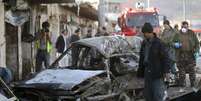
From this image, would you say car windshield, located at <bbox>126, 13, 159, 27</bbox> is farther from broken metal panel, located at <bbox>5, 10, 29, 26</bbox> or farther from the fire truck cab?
broken metal panel, located at <bbox>5, 10, 29, 26</bbox>

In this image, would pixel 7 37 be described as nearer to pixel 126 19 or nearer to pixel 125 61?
pixel 125 61

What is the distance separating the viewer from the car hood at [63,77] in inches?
438

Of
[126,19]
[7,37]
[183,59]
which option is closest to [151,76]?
[183,59]

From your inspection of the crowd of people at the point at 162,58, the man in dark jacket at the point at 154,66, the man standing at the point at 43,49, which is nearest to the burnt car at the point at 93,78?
the crowd of people at the point at 162,58

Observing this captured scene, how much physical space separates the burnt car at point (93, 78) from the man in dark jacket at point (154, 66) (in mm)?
823

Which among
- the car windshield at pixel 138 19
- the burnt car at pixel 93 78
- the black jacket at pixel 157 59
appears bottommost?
the car windshield at pixel 138 19

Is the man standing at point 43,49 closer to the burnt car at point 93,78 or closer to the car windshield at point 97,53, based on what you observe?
the car windshield at point 97,53

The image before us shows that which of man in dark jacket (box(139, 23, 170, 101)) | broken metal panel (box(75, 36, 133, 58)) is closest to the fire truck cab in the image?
broken metal panel (box(75, 36, 133, 58))

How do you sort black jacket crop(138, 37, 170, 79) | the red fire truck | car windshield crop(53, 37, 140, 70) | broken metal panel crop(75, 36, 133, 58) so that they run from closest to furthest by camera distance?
black jacket crop(138, 37, 170, 79)
car windshield crop(53, 37, 140, 70)
broken metal panel crop(75, 36, 133, 58)
the red fire truck

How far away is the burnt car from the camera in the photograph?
11.0m

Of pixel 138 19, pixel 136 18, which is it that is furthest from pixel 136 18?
pixel 138 19

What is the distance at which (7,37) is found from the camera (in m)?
20.3

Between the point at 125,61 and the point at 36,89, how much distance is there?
2.55 meters

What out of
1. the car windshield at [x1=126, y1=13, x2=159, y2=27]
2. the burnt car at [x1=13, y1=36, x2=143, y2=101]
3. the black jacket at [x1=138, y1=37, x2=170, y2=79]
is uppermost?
A: the black jacket at [x1=138, y1=37, x2=170, y2=79]
